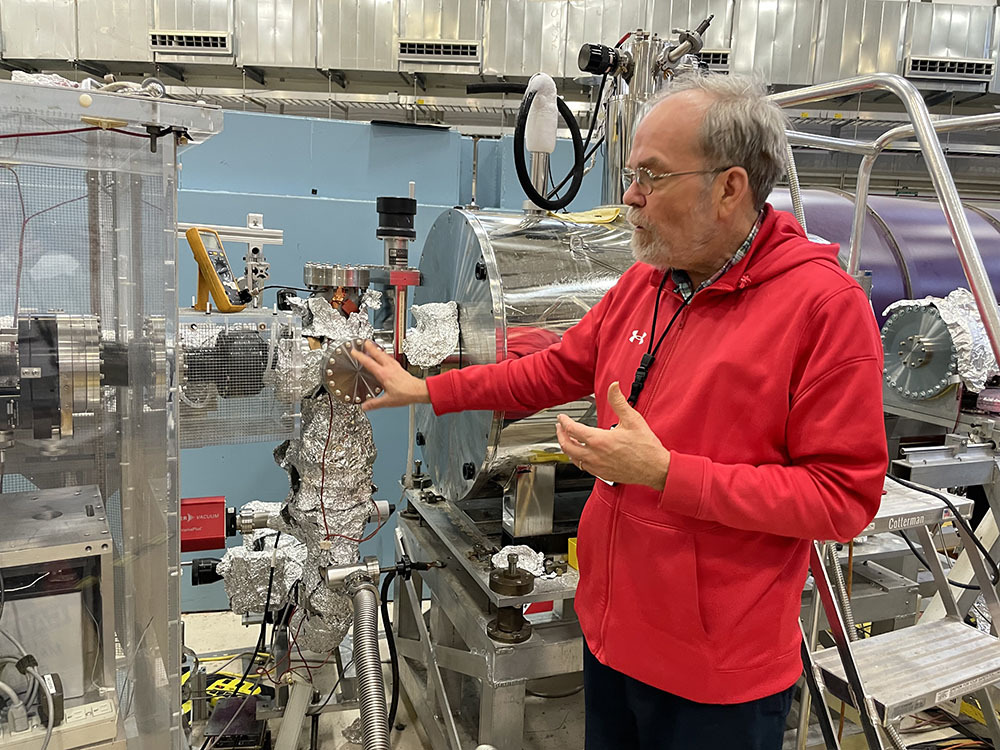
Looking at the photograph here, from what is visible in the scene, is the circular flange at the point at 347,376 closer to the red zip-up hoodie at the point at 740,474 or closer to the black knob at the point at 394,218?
the black knob at the point at 394,218

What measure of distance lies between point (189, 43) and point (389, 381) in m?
2.86

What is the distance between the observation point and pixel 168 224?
96 centimetres

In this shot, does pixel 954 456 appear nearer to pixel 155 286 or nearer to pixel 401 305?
pixel 401 305

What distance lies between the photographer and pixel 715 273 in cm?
99

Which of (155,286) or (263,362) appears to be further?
(263,362)

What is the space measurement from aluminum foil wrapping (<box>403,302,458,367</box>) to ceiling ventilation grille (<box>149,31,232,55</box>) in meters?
2.53

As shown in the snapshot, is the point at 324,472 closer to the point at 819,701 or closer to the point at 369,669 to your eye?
the point at 369,669

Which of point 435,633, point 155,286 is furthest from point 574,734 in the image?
point 155,286

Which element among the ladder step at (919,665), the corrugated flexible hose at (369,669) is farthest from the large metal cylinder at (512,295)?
the ladder step at (919,665)

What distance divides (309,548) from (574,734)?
3.43 ft

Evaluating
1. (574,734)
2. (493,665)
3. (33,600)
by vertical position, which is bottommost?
(574,734)

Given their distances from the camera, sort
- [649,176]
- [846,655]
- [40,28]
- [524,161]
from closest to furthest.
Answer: [649,176] → [846,655] → [524,161] → [40,28]

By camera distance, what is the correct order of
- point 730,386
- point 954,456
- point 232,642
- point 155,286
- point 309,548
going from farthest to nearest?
1. point 232,642
2. point 954,456
3. point 309,548
4. point 155,286
5. point 730,386

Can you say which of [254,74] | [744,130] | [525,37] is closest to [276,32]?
[254,74]
